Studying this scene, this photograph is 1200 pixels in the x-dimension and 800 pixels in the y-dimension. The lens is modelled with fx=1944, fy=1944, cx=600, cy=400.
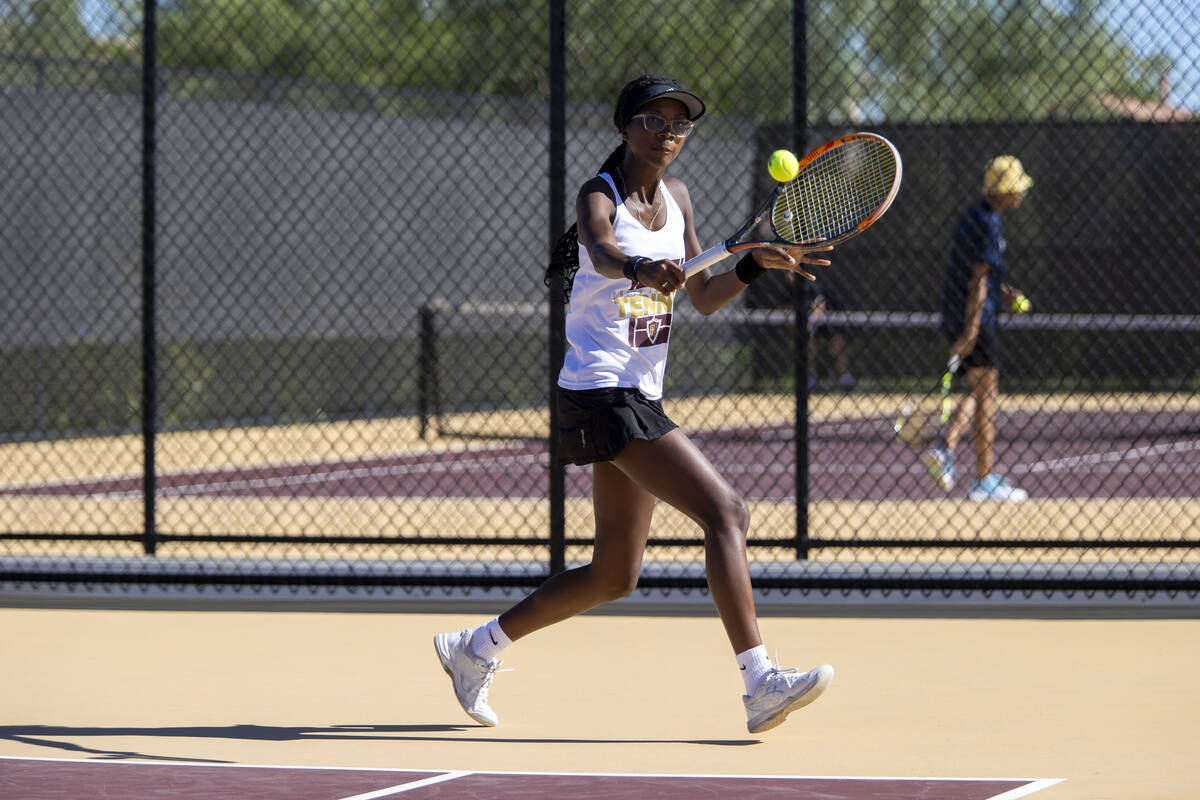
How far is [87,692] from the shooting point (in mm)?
6441

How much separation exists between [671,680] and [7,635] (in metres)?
2.65

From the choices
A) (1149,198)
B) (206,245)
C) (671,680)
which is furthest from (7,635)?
(1149,198)

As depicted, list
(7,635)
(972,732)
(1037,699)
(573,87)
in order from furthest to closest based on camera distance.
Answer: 1. (573,87)
2. (7,635)
3. (1037,699)
4. (972,732)

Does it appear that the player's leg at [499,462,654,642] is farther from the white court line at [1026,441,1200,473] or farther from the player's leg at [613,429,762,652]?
the white court line at [1026,441,1200,473]

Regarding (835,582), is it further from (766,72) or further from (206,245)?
(766,72)

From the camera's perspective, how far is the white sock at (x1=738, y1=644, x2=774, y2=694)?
17.7ft

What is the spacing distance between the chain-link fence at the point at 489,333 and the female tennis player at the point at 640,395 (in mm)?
2134

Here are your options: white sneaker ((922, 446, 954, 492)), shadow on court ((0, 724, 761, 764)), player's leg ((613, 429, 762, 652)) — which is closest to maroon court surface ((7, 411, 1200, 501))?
white sneaker ((922, 446, 954, 492))

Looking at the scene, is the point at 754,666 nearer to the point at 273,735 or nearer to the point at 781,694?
the point at 781,694

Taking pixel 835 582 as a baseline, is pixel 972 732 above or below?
below

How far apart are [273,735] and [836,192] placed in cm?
232

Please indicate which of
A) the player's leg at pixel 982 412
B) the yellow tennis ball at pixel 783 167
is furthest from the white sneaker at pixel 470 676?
the player's leg at pixel 982 412

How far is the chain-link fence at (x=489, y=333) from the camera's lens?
844 cm

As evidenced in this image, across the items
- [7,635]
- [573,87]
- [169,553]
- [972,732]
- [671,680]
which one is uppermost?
[573,87]
